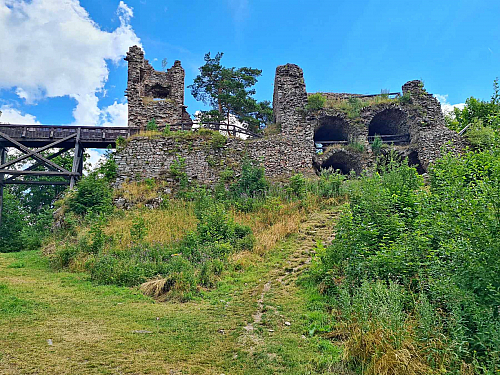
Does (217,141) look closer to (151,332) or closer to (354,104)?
(354,104)

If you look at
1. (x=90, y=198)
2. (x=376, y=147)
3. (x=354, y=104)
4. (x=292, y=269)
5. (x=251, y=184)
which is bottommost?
(x=292, y=269)

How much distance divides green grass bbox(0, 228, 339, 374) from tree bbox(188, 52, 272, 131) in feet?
58.3

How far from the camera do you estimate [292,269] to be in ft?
25.1

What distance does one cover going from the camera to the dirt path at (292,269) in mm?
5008

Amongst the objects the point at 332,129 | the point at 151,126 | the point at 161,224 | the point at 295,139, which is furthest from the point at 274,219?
the point at 151,126

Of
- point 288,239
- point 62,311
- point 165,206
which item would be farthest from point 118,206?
point 62,311

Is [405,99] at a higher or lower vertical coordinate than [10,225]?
higher

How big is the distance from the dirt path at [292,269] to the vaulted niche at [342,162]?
625 cm

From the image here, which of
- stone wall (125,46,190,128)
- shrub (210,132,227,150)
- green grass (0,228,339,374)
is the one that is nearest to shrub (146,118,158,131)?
stone wall (125,46,190,128)

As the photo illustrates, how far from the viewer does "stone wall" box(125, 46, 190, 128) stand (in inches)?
741

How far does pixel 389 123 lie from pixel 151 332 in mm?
17737

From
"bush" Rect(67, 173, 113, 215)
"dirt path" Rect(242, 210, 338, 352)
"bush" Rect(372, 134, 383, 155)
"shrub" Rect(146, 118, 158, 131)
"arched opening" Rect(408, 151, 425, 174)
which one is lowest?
"dirt path" Rect(242, 210, 338, 352)

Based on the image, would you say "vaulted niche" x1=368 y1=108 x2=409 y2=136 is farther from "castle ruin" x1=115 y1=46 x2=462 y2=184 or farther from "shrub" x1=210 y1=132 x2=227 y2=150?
"shrub" x1=210 y1=132 x2=227 y2=150

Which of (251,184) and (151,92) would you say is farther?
(151,92)
